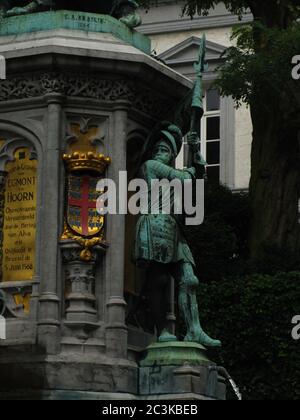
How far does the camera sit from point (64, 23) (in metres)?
12.2

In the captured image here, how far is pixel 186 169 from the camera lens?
1209 cm

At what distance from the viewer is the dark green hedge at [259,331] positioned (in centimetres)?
2077

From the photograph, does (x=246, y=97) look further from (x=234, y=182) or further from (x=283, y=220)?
(x=234, y=182)

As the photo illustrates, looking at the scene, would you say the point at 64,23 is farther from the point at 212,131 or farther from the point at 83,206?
the point at 212,131

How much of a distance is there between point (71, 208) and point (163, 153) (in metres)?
1.02

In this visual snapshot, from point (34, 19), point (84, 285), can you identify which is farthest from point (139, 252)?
point (34, 19)

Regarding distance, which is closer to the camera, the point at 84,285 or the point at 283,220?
the point at 84,285

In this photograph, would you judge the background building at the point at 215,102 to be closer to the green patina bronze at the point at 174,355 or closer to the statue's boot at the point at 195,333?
the statue's boot at the point at 195,333

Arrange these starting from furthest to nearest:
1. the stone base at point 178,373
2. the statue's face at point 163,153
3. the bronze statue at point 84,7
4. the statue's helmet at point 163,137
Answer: the bronze statue at point 84,7
the statue's helmet at point 163,137
the statue's face at point 163,153
the stone base at point 178,373

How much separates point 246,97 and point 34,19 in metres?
11.7

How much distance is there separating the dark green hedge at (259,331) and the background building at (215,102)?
13238 mm

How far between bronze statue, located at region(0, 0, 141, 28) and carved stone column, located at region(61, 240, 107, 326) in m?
2.38

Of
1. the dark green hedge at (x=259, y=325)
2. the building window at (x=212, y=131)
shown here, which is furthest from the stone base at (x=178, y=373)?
the building window at (x=212, y=131)

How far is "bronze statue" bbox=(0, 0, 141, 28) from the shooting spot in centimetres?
1253
